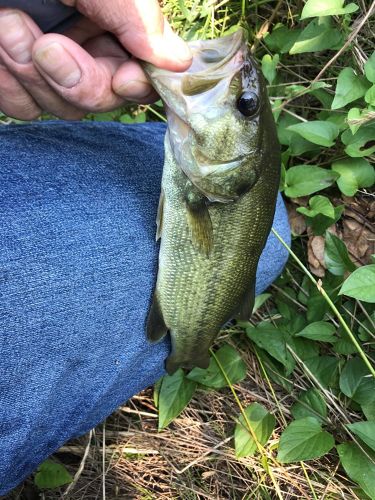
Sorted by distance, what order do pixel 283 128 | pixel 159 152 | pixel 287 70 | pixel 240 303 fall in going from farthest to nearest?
1. pixel 287 70
2. pixel 283 128
3. pixel 159 152
4. pixel 240 303

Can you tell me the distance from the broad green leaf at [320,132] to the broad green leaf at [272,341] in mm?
757

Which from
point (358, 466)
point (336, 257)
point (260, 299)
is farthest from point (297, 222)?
point (358, 466)

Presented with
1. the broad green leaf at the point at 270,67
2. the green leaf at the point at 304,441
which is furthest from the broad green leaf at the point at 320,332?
the broad green leaf at the point at 270,67

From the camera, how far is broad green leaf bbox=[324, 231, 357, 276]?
2.03 meters

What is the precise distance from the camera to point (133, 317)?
1.40 metres

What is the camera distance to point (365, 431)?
71.0 inches

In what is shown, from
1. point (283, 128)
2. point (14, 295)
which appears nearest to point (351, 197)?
point (283, 128)

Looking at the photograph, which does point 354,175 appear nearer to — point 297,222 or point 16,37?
point 297,222

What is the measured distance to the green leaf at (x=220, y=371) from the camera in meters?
2.09

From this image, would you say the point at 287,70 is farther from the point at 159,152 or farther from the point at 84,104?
the point at 84,104

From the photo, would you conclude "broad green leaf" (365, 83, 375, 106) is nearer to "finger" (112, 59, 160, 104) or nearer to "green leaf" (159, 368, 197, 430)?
"finger" (112, 59, 160, 104)

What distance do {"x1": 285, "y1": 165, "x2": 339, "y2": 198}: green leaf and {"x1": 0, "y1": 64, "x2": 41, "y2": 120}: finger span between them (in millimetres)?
1076

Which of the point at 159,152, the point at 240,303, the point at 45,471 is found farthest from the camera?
the point at 45,471

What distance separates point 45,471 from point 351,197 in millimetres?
1629
